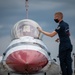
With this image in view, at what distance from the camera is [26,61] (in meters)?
9.29

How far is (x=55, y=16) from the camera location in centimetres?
1001

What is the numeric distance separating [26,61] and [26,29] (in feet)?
10.3

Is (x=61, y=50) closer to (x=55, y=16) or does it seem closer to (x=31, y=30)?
(x=55, y=16)

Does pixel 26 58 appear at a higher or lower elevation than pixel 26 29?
lower

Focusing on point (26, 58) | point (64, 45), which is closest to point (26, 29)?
point (64, 45)

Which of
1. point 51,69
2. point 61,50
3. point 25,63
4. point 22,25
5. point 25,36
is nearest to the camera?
point 25,63

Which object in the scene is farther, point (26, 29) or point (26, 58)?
point (26, 29)

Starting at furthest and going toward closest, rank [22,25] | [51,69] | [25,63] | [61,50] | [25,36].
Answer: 1. [22,25]
2. [25,36]
3. [51,69]
4. [61,50]
5. [25,63]

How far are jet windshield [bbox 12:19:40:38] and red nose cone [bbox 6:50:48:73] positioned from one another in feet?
7.24

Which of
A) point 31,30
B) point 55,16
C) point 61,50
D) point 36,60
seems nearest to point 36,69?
point 36,60

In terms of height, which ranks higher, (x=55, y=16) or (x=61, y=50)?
(x=55, y=16)

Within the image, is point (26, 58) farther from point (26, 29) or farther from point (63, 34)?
point (26, 29)

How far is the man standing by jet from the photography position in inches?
Result: 388

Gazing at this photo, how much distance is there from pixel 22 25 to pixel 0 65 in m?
2.71
